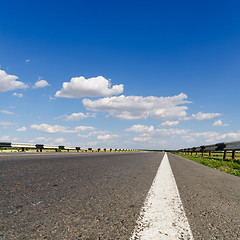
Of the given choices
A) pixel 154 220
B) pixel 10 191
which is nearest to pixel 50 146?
pixel 10 191

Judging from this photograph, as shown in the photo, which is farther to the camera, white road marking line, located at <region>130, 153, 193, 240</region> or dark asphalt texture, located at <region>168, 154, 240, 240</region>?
dark asphalt texture, located at <region>168, 154, 240, 240</region>

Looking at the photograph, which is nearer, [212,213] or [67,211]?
[67,211]

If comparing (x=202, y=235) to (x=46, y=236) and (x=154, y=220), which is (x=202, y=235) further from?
(x=46, y=236)

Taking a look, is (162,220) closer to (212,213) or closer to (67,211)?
(212,213)

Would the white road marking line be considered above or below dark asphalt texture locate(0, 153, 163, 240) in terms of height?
below

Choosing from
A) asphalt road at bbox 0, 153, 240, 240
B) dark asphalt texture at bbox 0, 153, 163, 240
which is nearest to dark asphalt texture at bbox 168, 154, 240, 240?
asphalt road at bbox 0, 153, 240, 240

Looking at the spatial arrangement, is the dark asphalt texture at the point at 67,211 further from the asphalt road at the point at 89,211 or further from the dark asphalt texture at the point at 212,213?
the dark asphalt texture at the point at 212,213

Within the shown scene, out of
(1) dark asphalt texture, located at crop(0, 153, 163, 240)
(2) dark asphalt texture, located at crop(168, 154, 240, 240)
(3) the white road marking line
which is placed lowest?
(2) dark asphalt texture, located at crop(168, 154, 240, 240)

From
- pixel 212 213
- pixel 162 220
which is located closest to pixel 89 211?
pixel 162 220

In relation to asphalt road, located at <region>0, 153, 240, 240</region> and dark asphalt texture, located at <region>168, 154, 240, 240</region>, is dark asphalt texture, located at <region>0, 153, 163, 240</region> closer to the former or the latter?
asphalt road, located at <region>0, 153, 240, 240</region>

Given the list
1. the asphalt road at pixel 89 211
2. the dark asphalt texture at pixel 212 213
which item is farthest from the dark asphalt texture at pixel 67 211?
the dark asphalt texture at pixel 212 213

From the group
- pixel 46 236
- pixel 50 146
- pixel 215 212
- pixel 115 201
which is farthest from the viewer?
pixel 50 146

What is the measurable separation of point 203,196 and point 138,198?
1009 millimetres

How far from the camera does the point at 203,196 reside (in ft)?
10.4
